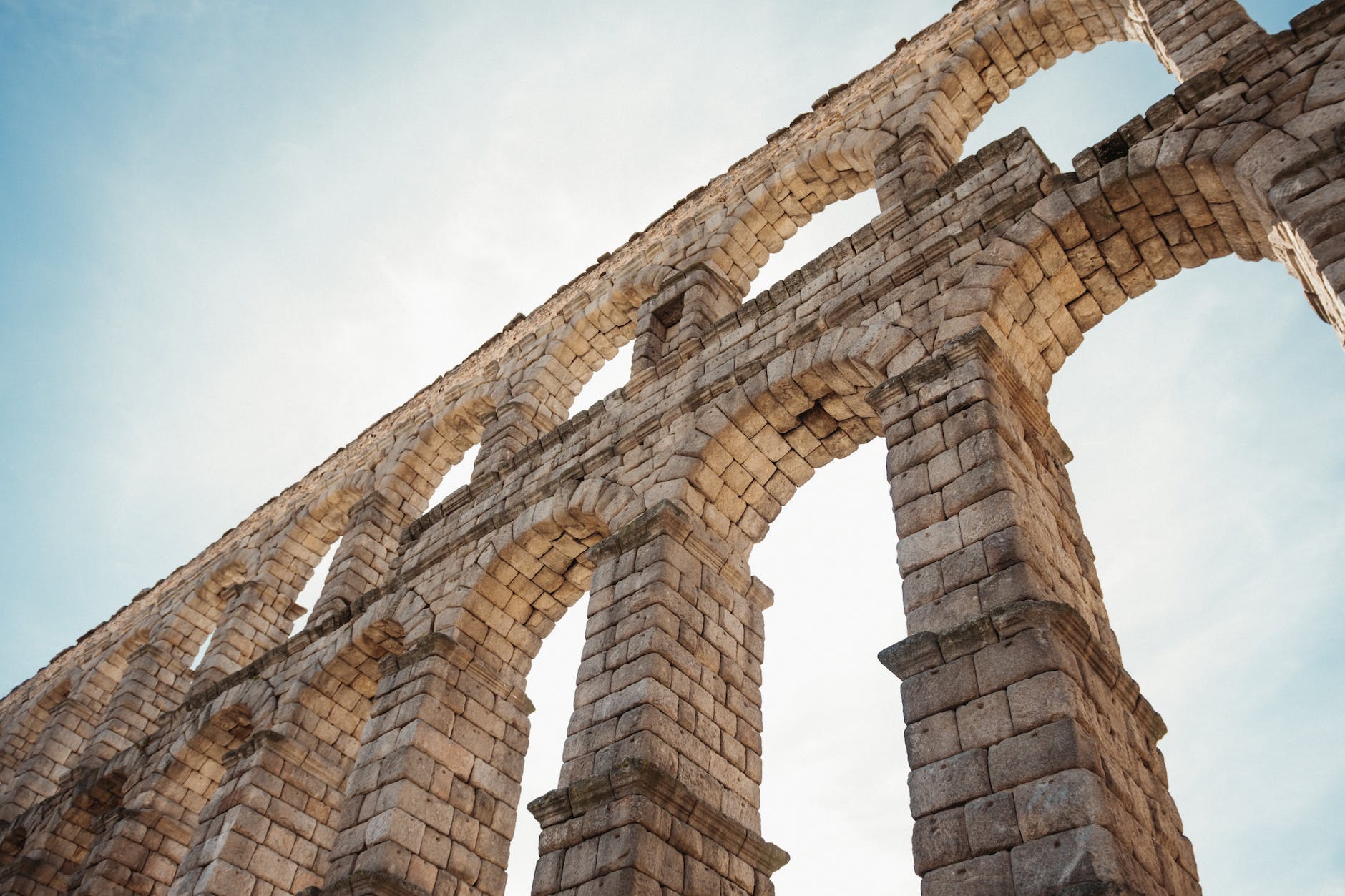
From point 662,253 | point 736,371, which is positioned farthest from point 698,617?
point 662,253

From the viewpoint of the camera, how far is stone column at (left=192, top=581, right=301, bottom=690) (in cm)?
1388

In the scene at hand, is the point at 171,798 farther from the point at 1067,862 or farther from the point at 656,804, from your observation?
the point at 1067,862

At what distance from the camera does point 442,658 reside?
27.9ft

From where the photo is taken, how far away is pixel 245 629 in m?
14.6

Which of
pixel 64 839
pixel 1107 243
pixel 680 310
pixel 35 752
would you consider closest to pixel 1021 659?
pixel 1107 243

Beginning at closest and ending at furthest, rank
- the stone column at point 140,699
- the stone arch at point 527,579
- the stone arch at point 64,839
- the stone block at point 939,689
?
the stone block at point 939,689 < the stone arch at point 527,579 < the stone arch at point 64,839 < the stone column at point 140,699

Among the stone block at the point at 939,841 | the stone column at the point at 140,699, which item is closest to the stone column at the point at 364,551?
the stone column at the point at 140,699

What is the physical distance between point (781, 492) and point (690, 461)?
0.91 metres

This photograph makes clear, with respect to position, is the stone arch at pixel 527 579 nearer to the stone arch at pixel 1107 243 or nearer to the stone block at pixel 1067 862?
the stone arch at pixel 1107 243

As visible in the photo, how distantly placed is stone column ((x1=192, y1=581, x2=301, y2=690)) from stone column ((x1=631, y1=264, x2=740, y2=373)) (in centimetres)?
742

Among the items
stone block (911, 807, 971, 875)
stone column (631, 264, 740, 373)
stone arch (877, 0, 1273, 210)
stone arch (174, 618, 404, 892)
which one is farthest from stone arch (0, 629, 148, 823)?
stone block (911, 807, 971, 875)

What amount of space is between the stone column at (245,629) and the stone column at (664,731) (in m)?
8.52

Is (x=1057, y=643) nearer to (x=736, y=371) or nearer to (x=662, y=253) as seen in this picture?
(x=736, y=371)

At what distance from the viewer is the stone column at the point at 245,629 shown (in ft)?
45.5
